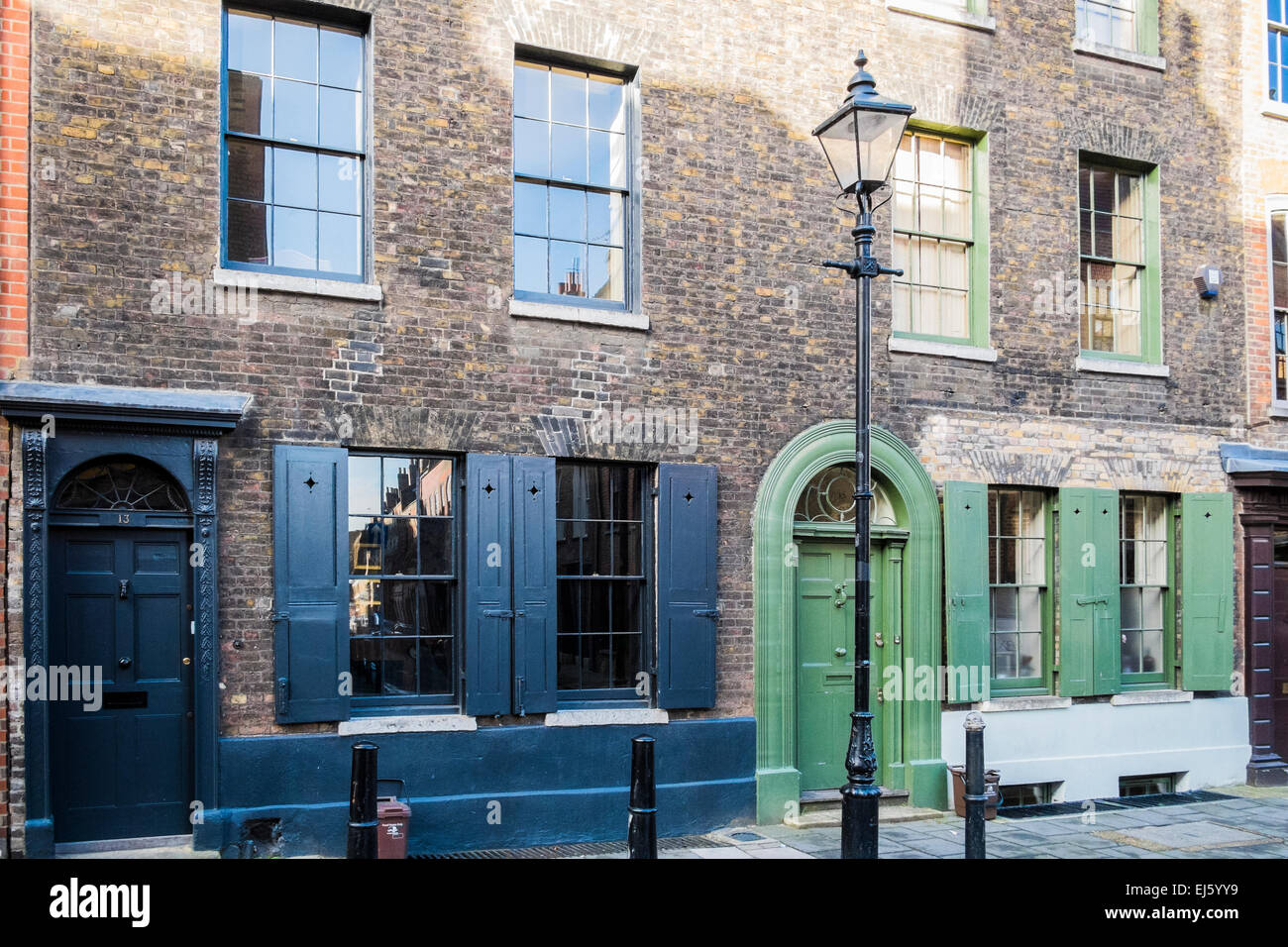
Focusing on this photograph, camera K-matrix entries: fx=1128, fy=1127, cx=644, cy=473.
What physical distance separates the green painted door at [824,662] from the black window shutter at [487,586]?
2.72 metres

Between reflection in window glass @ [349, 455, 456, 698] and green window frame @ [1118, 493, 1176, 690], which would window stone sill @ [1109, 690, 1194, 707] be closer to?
green window frame @ [1118, 493, 1176, 690]

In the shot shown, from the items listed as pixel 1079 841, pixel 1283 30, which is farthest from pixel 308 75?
pixel 1283 30

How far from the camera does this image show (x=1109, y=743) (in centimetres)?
1130

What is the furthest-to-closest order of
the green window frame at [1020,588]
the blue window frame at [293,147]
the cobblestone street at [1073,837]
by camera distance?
the green window frame at [1020,588] → the cobblestone street at [1073,837] → the blue window frame at [293,147]

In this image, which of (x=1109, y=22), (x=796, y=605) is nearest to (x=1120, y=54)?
(x=1109, y=22)

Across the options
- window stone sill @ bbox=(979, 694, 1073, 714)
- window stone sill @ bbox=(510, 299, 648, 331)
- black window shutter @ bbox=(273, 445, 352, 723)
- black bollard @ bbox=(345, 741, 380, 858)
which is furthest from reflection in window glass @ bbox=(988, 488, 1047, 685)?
black bollard @ bbox=(345, 741, 380, 858)

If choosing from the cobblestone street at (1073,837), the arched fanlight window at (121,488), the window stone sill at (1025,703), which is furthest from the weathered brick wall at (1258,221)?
the arched fanlight window at (121,488)

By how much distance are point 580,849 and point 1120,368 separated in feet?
24.1

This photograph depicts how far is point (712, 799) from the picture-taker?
9383 mm

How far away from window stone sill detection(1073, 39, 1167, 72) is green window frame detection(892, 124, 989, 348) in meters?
1.64

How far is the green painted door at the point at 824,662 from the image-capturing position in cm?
1003

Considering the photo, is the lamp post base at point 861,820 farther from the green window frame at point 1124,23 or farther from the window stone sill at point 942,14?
the green window frame at point 1124,23

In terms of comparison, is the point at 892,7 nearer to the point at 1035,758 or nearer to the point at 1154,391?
the point at 1154,391

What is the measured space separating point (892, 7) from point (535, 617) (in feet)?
21.6
